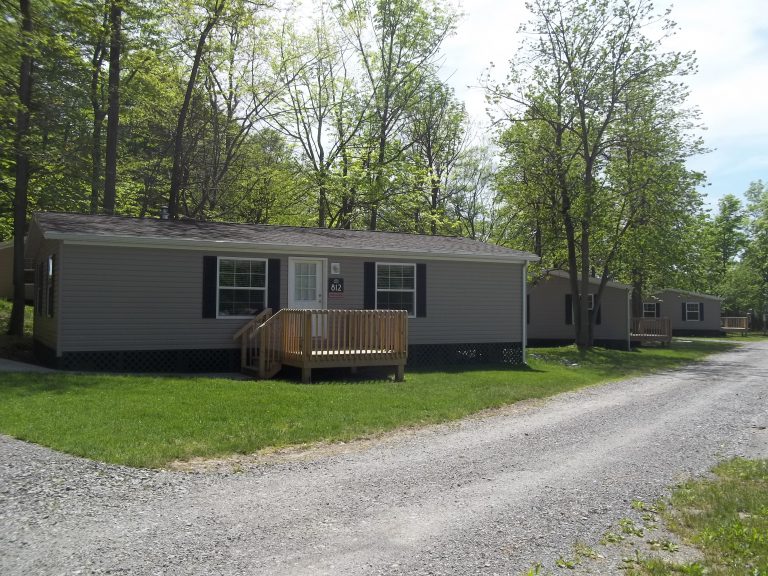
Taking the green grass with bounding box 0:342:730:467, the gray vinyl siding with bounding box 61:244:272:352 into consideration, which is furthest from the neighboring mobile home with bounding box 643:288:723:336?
the gray vinyl siding with bounding box 61:244:272:352

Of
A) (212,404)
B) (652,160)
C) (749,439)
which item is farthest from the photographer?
(652,160)

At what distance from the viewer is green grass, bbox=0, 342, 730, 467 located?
689 centimetres

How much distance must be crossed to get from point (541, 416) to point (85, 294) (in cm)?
834

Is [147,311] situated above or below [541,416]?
above

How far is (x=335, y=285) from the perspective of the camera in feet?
47.5

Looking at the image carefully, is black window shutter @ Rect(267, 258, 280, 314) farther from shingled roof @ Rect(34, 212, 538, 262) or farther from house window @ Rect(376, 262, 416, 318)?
house window @ Rect(376, 262, 416, 318)

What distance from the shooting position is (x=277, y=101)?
2516 cm

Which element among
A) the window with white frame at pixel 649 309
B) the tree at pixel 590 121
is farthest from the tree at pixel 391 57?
the window with white frame at pixel 649 309

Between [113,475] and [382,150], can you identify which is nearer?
[113,475]

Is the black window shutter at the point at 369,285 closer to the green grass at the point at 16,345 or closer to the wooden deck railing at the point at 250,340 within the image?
the wooden deck railing at the point at 250,340

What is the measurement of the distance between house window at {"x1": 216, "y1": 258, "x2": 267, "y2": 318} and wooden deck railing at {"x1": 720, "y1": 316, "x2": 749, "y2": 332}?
39208 mm

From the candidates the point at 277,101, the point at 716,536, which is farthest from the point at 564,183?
the point at 716,536

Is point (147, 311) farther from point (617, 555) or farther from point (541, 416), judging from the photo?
point (617, 555)

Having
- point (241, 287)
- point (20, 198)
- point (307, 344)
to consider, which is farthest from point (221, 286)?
point (20, 198)
